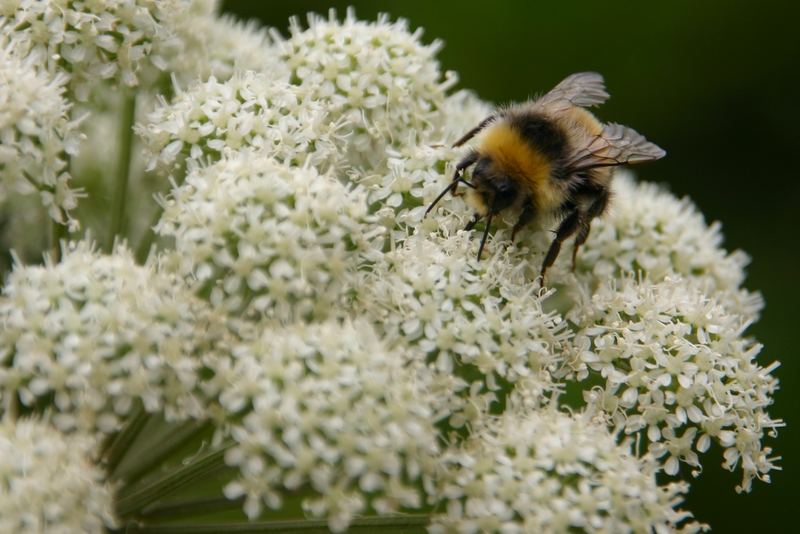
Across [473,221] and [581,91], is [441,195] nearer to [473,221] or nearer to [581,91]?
[473,221]

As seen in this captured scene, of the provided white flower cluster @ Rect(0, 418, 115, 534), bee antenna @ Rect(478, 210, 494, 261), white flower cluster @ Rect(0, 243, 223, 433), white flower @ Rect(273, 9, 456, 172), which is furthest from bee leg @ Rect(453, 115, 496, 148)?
white flower cluster @ Rect(0, 418, 115, 534)

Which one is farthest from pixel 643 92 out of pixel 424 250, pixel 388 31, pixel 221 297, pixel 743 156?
pixel 221 297

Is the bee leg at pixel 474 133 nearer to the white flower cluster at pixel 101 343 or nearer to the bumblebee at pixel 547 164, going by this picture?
the bumblebee at pixel 547 164

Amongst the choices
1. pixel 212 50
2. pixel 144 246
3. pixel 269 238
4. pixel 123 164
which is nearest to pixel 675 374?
pixel 269 238

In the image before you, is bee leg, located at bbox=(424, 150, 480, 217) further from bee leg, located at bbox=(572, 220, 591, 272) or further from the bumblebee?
bee leg, located at bbox=(572, 220, 591, 272)

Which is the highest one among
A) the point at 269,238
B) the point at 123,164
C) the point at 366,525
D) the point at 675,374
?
the point at 675,374

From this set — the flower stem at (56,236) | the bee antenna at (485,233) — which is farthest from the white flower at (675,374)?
the flower stem at (56,236)
